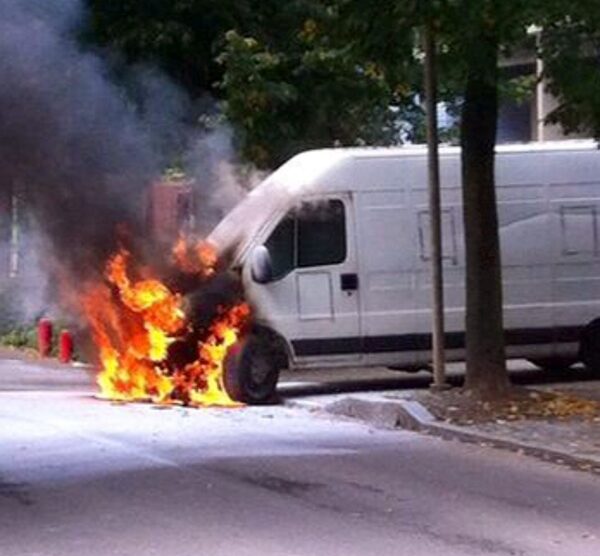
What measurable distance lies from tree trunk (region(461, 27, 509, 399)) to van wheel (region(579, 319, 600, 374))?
→ 11.1 ft

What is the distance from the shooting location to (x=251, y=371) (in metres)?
17.4

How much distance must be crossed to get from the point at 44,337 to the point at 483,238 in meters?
12.7

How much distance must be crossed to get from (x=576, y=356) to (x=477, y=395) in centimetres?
369

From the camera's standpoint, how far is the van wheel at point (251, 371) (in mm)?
17281

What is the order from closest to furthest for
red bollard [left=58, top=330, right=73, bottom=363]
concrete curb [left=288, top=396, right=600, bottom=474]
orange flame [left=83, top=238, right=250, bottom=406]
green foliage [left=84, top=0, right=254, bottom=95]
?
concrete curb [left=288, top=396, right=600, bottom=474], green foliage [left=84, top=0, right=254, bottom=95], orange flame [left=83, top=238, right=250, bottom=406], red bollard [left=58, top=330, right=73, bottom=363]

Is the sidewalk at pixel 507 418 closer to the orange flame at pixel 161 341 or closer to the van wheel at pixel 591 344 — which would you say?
the orange flame at pixel 161 341

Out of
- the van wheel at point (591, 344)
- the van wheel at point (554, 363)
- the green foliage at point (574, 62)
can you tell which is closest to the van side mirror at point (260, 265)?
the van wheel at point (554, 363)

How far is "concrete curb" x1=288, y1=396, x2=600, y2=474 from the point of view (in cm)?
1289

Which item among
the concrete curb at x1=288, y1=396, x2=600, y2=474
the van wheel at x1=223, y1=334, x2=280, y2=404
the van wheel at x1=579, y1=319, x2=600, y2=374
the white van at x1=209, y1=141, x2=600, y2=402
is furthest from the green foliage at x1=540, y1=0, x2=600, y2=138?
the van wheel at x1=223, y1=334, x2=280, y2=404

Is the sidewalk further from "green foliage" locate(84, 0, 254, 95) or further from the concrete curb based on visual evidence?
"green foliage" locate(84, 0, 254, 95)

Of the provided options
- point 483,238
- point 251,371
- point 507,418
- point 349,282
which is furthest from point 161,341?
point 507,418

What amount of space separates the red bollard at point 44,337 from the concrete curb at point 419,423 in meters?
9.56

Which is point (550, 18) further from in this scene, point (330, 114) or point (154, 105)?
point (330, 114)

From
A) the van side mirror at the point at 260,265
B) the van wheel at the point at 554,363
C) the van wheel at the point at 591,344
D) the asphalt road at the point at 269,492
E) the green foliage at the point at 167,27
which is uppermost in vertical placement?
the green foliage at the point at 167,27
